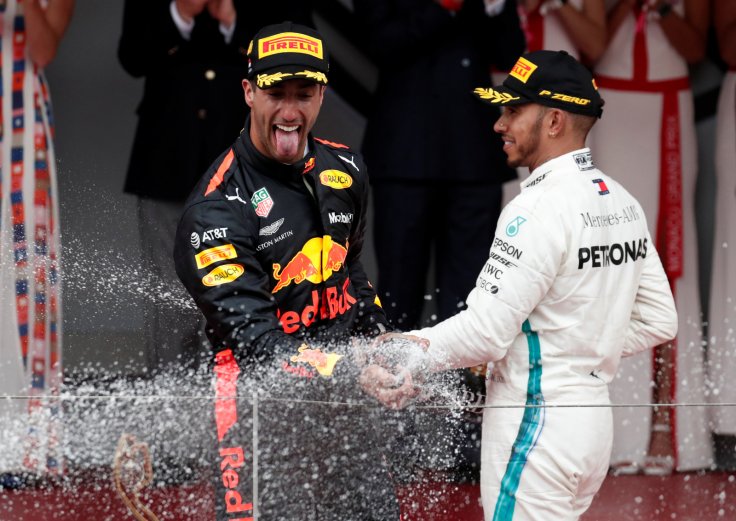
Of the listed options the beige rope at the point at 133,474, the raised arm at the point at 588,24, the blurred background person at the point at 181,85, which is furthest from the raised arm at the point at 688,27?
the beige rope at the point at 133,474

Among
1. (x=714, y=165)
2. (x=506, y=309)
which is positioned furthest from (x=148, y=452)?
(x=714, y=165)

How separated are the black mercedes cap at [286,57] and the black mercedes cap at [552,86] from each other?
497 mm

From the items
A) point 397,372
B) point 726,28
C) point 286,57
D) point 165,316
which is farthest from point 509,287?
point 726,28

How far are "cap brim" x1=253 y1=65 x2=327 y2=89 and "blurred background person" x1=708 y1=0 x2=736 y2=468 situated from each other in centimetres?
288

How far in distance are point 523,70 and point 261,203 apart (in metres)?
0.78

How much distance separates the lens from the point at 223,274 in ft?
10.0

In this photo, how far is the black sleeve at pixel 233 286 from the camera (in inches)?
120

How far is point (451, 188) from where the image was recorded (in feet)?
16.5

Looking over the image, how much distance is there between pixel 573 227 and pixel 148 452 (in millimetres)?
1232

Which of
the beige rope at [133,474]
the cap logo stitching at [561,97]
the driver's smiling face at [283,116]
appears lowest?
the beige rope at [133,474]

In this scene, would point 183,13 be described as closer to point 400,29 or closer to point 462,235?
point 400,29

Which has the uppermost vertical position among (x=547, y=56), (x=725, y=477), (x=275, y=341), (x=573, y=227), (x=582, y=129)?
(x=547, y=56)

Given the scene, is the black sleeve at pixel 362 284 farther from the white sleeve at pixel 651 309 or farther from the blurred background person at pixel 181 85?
the blurred background person at pixel 181 85

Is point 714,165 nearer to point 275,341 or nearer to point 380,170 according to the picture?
point 380,170
